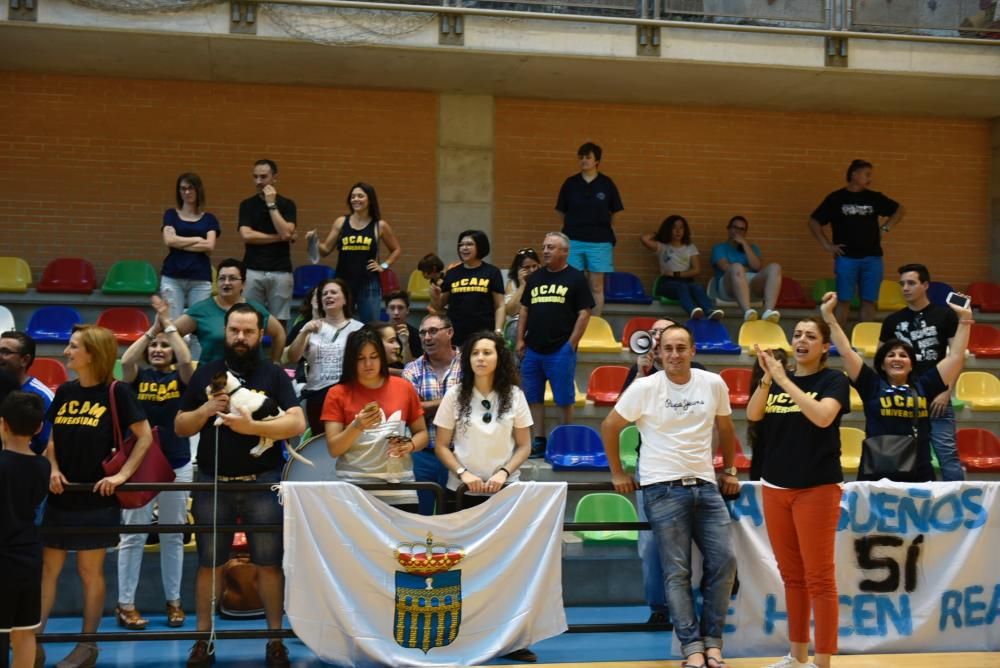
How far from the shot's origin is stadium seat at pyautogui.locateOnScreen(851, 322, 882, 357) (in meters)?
12.4

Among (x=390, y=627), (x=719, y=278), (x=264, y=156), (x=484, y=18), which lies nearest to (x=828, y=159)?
(x=719, y=278)

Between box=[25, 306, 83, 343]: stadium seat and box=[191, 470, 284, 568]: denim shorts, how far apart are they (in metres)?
5.46

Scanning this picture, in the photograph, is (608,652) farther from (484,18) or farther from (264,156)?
(264,156)

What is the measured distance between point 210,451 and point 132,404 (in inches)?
19.7

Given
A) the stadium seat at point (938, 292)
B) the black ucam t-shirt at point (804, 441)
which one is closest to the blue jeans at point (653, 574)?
the black ucam t-shirt at point (804, 441)

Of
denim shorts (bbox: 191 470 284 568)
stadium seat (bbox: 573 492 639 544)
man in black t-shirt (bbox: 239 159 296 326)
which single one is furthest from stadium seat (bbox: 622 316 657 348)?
denim shorts (bbox: 191 470 284 568)

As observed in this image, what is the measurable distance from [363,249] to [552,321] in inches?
78.7

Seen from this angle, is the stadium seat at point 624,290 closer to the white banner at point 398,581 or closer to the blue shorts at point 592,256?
the blue shorts at point 592,256

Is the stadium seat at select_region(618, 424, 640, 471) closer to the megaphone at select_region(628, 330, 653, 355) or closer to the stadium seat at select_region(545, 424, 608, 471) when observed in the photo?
the stadium seat at select_region(545, 424, 608, 471)

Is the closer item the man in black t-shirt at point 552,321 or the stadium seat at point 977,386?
the man in black t-shirt at point 552,321

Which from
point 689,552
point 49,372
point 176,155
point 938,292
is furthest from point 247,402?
point 938,292

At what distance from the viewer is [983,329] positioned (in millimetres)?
12891

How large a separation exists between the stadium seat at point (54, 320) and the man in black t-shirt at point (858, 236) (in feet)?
26.6

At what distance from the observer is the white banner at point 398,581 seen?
6.30 meters
